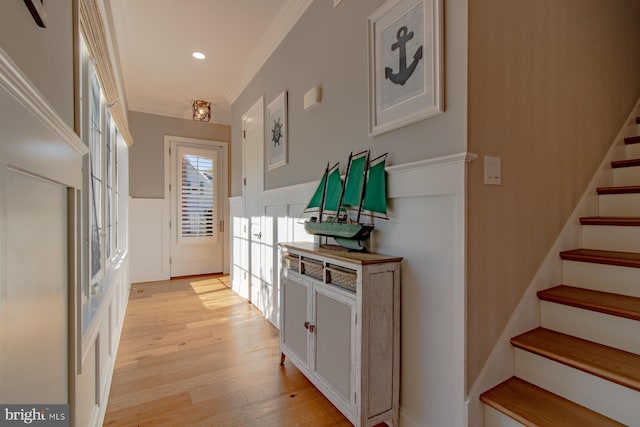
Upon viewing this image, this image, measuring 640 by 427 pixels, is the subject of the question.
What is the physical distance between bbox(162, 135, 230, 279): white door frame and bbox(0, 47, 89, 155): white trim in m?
4.26

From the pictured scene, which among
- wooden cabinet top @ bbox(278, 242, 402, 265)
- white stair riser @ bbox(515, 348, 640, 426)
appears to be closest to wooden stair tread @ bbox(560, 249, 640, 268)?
white stair riser @ bbox(515, 348, 640, 426)

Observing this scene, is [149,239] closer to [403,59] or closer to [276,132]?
[276,132]

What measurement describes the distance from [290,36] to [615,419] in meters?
3.16

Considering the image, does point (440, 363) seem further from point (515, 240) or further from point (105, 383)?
point (105, 383)

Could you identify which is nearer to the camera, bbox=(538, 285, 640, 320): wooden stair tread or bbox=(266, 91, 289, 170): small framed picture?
bbox=(538, 285, 640, 320): wooden stair tread

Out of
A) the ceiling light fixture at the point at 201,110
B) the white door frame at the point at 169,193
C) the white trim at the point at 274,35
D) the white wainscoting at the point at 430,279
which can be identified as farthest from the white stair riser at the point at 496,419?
the ceiling light fixture at the point at 201,110

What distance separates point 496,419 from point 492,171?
1.07 metres

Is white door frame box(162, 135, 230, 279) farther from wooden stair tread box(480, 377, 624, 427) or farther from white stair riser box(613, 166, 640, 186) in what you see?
white stair riser box(613, 166, 640, 186)

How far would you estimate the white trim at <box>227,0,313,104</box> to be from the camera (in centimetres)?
252

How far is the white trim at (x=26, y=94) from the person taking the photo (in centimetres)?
59

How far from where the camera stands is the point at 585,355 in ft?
4.34

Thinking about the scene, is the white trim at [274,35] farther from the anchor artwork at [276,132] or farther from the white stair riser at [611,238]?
the white stair riser at [611,238]

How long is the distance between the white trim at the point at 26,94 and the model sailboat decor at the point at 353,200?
1285mm
